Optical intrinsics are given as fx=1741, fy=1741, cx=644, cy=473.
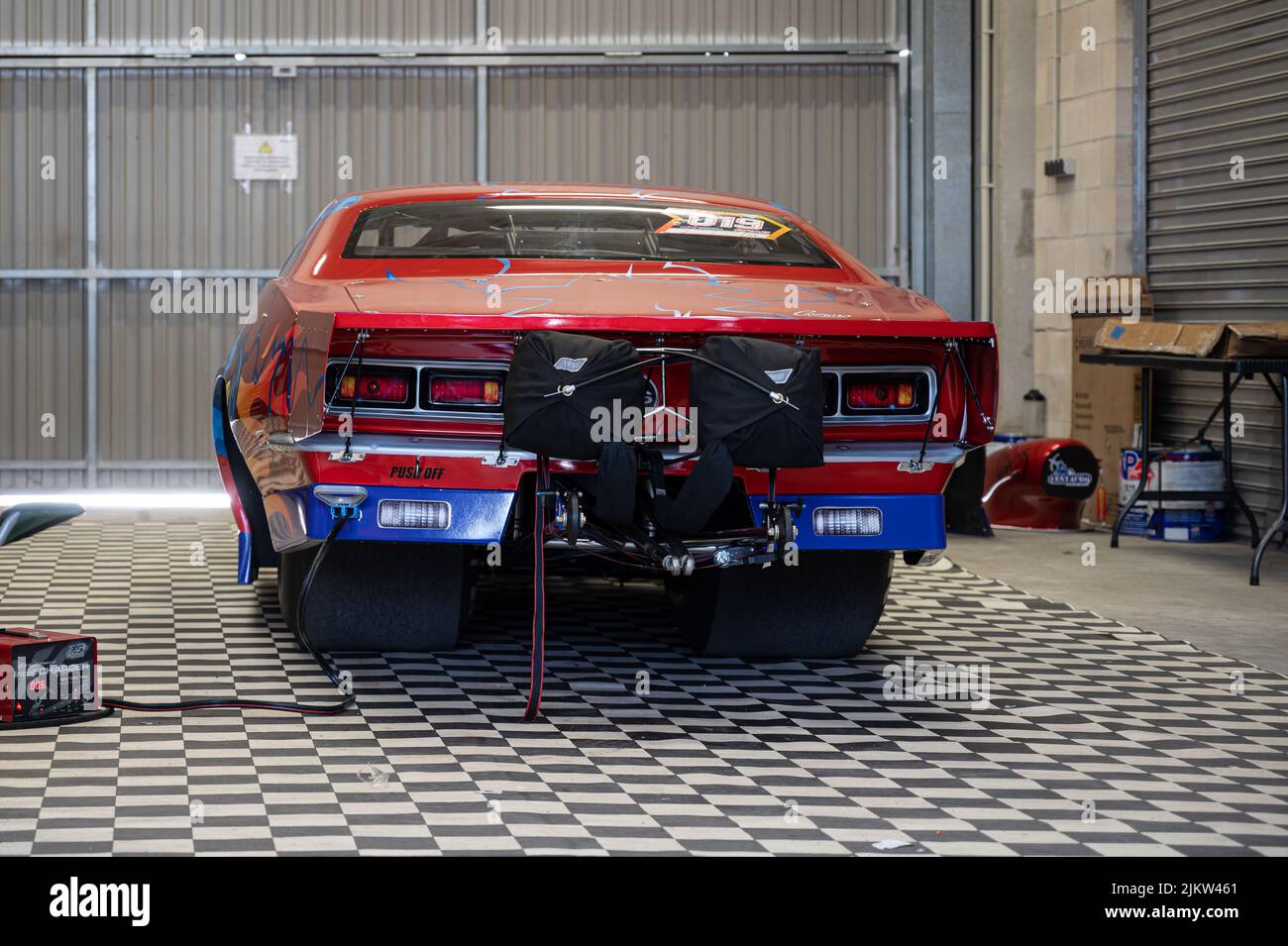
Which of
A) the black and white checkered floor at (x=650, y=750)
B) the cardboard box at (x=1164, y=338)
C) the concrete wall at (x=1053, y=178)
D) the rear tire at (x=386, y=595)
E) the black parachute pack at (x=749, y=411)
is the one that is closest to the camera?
the black and white checkered floor at (x=650, y=750)

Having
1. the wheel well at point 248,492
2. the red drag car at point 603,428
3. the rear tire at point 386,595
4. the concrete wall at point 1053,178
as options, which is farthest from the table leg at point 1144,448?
the wheel well at point 248,492

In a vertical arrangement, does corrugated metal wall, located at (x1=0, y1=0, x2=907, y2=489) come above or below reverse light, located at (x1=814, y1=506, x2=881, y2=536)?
above

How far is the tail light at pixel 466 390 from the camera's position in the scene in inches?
190

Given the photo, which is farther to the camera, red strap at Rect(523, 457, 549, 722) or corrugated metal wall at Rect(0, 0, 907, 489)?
corrugated metal wall at Rect(0, 0, 907, 489)

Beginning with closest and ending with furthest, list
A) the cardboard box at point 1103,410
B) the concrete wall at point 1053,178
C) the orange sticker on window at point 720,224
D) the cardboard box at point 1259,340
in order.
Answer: the orange sticker on window at point 720,224, the cardboard box at point 1259,340, the cardboard box at point 1103,410, the concrete wall at point 1053,178

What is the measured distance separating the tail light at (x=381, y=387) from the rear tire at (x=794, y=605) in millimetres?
1208

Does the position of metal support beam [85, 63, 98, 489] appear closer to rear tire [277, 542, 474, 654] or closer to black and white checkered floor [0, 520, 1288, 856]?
black and white checkered floor [0, 520, 1288, 856]

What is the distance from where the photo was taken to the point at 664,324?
4695 mm

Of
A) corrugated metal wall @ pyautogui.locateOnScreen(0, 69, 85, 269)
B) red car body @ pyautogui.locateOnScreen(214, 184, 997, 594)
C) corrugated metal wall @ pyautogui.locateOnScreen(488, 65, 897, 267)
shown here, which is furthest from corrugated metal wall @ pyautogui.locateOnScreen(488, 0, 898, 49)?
red car body @ pyautogui.locateOnScreen(214, 184, 997, 594)

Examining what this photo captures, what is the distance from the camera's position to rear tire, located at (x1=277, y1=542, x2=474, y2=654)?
17.5 ft

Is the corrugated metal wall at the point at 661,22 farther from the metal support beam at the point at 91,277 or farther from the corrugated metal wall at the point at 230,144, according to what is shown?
the metal support beam at the point at 91,277

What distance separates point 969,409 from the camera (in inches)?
199
